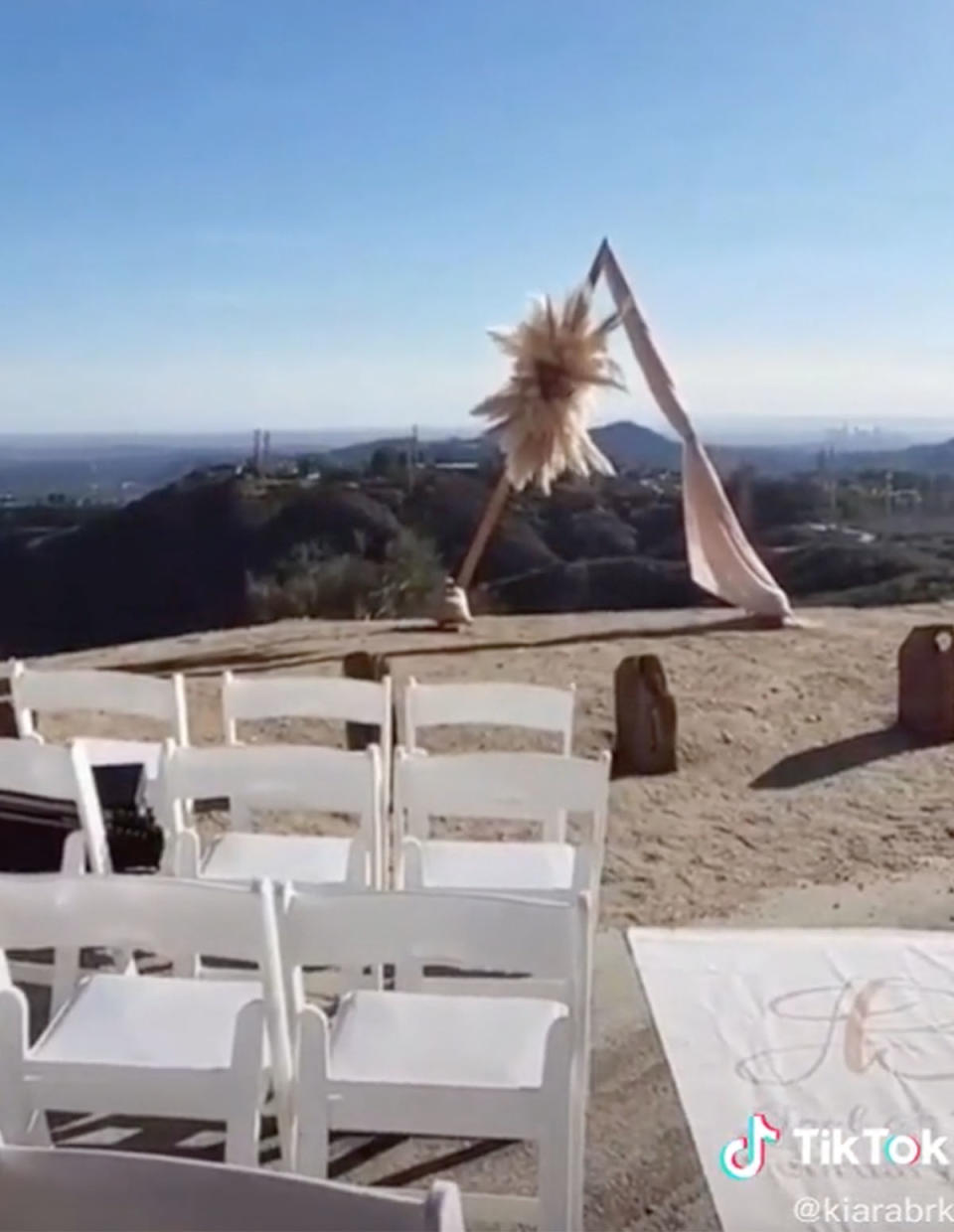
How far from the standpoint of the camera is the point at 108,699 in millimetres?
3957

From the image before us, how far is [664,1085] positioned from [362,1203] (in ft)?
5.21

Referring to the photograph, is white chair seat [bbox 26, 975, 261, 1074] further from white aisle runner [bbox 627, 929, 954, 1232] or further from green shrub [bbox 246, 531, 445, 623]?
green shrub [bbox 246, 531, 445, 623]

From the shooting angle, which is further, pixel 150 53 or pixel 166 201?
pixel 166 201

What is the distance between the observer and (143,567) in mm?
14914

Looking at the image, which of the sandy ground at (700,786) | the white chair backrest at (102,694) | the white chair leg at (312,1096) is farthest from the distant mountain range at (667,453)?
the white chair leg at (312,1096)

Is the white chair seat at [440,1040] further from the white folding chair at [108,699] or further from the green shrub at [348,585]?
the green shrub at [348,585]

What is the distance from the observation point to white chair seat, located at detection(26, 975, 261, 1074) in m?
2.20

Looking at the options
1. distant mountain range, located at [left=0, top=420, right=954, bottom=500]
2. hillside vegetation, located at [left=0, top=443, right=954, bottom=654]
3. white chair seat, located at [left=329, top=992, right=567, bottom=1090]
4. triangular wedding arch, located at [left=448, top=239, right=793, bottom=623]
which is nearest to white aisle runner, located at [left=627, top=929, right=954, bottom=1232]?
white chair seat, located at [left=329, top=992, right=567, bottom=1090]

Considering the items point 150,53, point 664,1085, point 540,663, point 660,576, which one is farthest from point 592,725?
point 660,576


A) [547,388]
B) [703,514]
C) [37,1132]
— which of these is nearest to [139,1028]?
[37,1132]

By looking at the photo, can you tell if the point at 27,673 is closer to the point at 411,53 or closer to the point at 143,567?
the point at 411,53

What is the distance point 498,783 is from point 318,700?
102 cm

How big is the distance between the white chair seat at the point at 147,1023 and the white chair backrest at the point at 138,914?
0.37 ft

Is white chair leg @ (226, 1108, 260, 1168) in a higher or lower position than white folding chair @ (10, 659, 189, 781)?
lower
